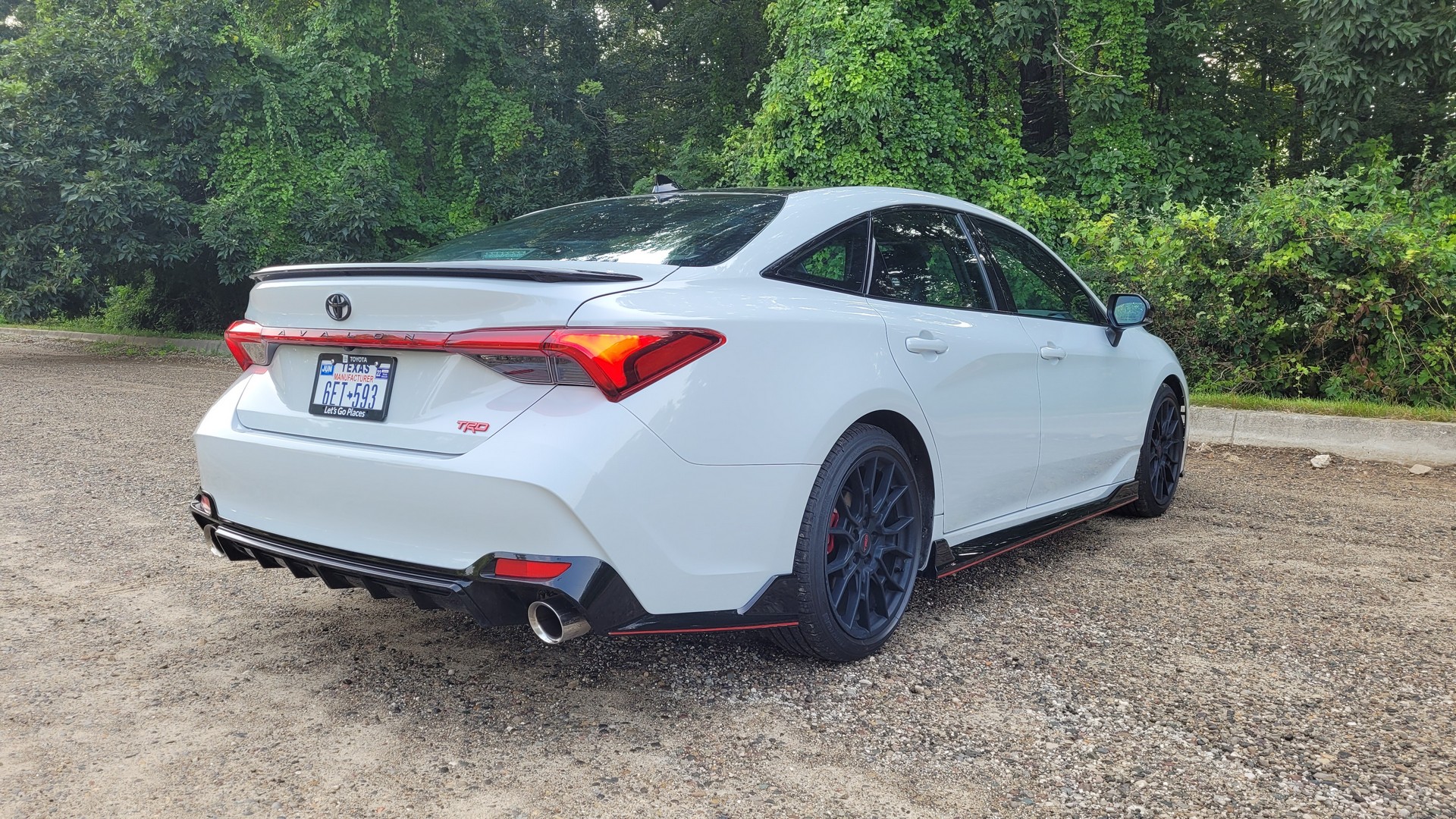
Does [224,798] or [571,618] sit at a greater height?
[571,618]

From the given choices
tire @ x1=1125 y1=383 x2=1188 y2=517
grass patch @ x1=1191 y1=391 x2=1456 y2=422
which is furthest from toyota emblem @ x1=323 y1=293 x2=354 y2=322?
grass patch @ x1=1191 y1=391 x2=1456 y2=422

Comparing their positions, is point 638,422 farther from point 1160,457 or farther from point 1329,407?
point 1329,407

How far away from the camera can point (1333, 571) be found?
15.0ft

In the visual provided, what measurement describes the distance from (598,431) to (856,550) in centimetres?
108

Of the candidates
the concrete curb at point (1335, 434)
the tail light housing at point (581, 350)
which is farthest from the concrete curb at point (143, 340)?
the tail light housing at point (581, 350)

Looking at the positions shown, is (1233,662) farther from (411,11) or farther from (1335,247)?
(411,11)

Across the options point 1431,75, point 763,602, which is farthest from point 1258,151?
point 763,602

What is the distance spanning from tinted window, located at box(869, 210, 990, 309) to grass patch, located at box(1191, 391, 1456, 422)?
504 cm

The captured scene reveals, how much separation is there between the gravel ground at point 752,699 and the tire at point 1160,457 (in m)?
0.57

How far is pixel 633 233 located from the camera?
3.35 m

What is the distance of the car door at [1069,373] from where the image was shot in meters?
4.29

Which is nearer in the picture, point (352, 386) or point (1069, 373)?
point (352, 386)

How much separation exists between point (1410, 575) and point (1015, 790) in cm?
297

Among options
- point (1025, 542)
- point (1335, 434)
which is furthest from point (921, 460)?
point (1335, 434)
